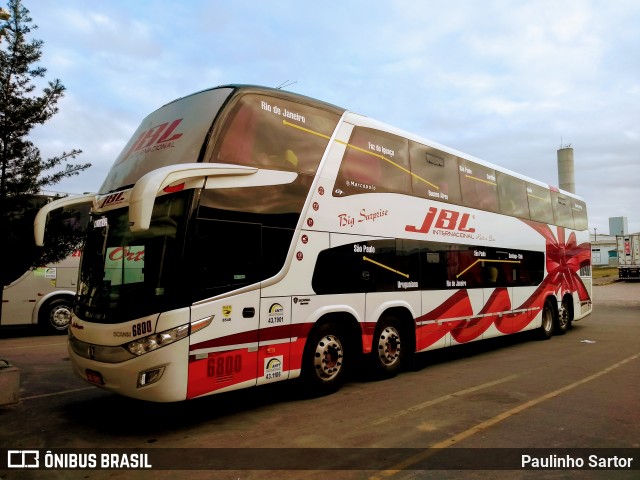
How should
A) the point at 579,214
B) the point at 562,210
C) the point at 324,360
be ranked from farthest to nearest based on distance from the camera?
the point at 579,214
the point at 562,210
the point at 324,360

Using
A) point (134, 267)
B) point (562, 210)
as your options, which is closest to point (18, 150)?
point (134, 267)

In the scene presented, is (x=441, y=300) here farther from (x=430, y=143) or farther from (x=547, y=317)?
(x=547, y=317)

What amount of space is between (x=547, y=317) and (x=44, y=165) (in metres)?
12.8

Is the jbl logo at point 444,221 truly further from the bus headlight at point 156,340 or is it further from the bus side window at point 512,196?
the bus headlight at point 156,340

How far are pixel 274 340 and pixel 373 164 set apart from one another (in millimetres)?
3454

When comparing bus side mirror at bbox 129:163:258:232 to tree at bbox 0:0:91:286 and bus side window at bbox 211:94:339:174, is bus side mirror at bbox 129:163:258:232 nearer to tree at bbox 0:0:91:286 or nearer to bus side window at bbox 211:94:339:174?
bus side window at bbox 211:94:339:174

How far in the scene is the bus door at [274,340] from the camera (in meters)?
5.95

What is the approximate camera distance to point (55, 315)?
1372cm

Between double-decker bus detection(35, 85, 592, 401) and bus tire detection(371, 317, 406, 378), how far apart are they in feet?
0.11

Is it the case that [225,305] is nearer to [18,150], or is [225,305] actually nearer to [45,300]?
[18,150]

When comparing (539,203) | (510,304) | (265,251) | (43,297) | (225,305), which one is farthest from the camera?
(43,297)

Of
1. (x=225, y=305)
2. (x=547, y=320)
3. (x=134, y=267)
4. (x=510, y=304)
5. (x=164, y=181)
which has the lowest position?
(x=547, y=320)

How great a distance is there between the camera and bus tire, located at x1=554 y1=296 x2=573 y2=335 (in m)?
13.8

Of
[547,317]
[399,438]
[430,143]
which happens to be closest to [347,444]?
[399,438]
